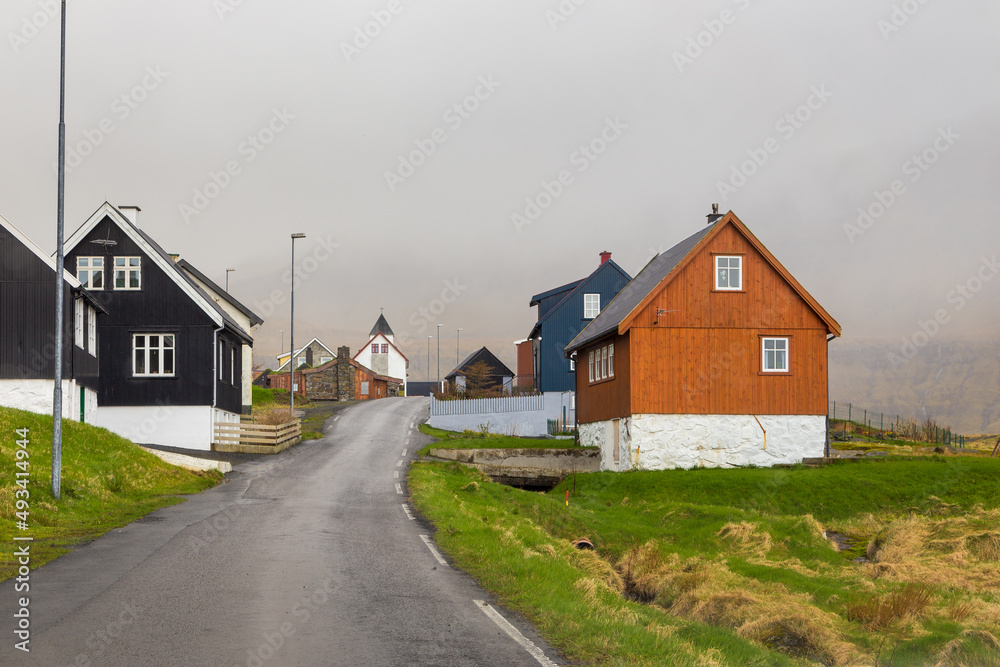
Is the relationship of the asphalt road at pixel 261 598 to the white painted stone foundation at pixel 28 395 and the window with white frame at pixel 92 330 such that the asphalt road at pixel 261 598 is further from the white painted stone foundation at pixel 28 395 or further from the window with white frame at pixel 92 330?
the window with white frame at pixel 92 330

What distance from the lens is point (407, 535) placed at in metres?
16.2

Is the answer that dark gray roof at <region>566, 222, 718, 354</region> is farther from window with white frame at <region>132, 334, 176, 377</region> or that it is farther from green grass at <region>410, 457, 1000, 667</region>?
window with white frame at <region>132, 334, 176, 377</region>

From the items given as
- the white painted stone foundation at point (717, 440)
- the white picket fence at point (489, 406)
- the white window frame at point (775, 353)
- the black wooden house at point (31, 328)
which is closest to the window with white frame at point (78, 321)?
the black wooden house at point (31, 328)

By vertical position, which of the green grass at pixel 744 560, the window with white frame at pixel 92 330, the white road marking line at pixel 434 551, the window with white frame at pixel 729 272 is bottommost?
the green grass at pixel 744 560

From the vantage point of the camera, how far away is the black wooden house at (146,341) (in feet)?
120

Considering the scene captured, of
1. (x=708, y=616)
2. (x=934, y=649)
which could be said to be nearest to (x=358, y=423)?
(x=708, y=616)

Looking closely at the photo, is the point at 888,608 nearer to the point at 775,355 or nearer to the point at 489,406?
the point at 775,355

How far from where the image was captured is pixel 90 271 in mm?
36906

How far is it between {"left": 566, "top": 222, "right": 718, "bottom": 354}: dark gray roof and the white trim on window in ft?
15.0

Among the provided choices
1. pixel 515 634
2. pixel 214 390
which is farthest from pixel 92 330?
pixel 515 634

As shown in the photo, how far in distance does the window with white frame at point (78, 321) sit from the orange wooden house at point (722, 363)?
1964cm

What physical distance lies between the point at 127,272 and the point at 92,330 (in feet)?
11.0

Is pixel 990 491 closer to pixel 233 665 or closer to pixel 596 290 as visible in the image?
pixel 233 665

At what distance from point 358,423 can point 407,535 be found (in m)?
35.8
